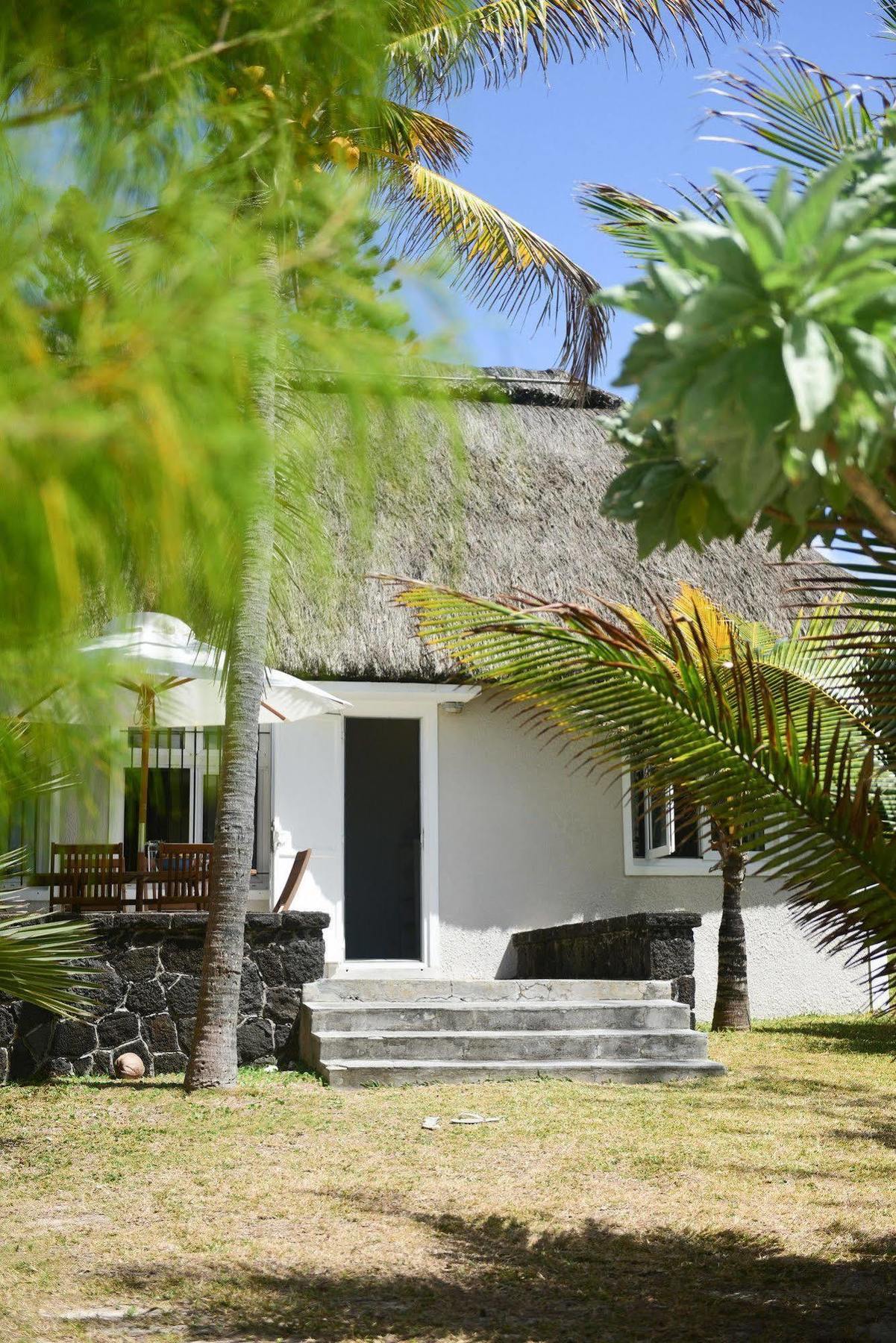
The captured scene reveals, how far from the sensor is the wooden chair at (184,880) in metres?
9.24

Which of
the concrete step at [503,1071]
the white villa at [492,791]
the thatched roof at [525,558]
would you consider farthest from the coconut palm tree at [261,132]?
the white villa at [492,791]

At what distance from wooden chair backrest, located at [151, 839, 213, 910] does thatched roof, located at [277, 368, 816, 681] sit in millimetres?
2169

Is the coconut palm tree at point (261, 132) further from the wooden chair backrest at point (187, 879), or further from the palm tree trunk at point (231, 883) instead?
the wooden chair backrest at point (187, 879)

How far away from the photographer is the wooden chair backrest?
30.4ft

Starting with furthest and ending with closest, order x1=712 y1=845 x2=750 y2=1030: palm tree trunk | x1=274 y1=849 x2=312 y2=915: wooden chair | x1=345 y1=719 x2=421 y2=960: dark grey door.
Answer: x1=345 y1=719 x2=421 y2=960: dark grey door, x1=712 y1=845 x2=750 y2=1030: palm tree trunk, x1=274 y1=849 x2=312 y2=915: wooden chair

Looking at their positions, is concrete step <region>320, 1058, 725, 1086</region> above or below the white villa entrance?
below

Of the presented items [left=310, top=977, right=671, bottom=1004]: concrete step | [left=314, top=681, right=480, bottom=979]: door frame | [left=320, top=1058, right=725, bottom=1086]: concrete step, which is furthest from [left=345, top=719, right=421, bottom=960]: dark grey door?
[left=320, top=1058, right=725, bottom=1086]: concrete step

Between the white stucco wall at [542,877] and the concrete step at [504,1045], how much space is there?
9.59 feet

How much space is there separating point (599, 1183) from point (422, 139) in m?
8.77

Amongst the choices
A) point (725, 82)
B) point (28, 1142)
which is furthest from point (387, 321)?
point (28, 1142)

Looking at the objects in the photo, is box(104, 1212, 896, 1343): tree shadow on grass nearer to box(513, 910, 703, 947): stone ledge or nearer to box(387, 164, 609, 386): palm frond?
box(513, 910, 703, 947): stone ledge

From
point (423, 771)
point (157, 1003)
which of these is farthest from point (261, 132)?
point (423, 771)

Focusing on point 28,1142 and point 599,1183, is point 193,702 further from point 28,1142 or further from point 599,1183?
point 28,1142

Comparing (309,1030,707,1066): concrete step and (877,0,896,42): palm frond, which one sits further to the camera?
(309,1030,707,1066): concrete step
